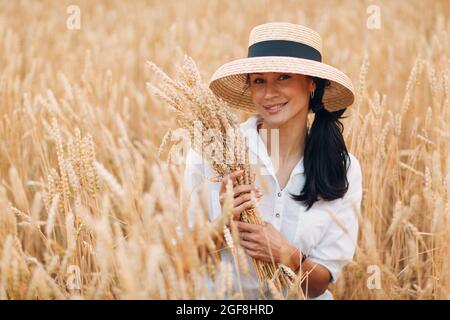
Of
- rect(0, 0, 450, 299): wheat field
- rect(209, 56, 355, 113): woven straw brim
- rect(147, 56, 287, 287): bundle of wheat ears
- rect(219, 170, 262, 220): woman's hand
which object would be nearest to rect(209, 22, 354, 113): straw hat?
rect(209, 56, 355, 113): woven straw brim

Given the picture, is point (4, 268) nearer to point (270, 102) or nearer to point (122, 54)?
point (270, 102)

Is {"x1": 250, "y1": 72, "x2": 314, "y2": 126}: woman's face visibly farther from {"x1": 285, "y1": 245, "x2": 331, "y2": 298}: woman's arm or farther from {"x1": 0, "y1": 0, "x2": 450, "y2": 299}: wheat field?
{"x1": 285, "y1": 245, "x2": 331, "y2": 298}: woman's arm

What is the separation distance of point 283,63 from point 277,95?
0.39ft

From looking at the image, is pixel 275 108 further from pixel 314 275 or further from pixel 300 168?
pixel 314 275

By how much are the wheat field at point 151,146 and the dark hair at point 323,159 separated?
0.13 meters

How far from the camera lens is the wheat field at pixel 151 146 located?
3.07 ft

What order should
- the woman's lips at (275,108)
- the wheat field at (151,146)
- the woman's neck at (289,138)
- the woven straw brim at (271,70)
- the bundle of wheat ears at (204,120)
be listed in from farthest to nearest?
the woman's neck at (289,138) → the woman's lips at (275,108) → the woven straw brim at (271,70) → the bundle of wheat ears at (204,120) → the wheat field at (151,146)

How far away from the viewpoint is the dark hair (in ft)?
4.97

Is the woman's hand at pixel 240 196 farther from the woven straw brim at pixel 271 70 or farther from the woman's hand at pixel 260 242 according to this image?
the woven straw brim at pixel 271 70

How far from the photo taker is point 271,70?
4.62ft

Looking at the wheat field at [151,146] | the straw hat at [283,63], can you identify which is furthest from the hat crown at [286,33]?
the wheat field at [151,146]

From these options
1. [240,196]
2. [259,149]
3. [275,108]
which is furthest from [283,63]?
[240,196]

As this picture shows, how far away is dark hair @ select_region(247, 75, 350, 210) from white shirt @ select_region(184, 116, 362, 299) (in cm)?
3
